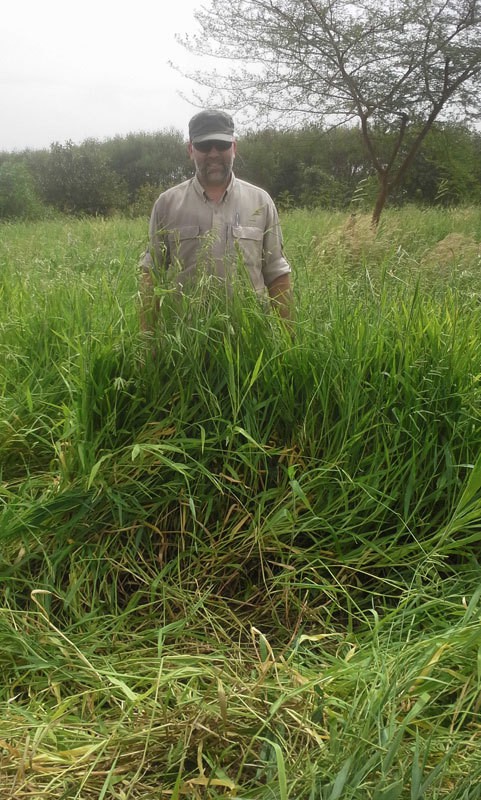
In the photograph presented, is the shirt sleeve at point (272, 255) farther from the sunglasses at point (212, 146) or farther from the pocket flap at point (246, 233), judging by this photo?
the sunglasses at point (212, 146)

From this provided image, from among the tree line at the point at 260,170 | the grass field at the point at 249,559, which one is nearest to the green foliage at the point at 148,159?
the tree line at the point at 260,170

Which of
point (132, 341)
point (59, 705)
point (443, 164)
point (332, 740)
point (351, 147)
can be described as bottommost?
point (59, 705)

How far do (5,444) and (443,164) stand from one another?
9.60 m

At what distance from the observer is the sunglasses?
3.24m

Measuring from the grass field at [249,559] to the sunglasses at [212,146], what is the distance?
110cm

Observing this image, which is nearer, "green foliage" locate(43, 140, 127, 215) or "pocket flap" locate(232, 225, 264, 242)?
"pocket flap" locate(232, 225, 264, 242)

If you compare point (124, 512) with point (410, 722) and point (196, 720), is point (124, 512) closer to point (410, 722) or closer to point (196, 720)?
point (196, 720)

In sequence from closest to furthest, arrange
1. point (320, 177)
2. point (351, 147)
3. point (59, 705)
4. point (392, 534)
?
point (59, 705), point (392, 534), point (351, 147), point (320, 177)

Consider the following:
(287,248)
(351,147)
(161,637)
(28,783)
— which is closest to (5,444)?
(161,637)

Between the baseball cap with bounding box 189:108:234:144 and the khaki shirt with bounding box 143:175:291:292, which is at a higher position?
the baseball cap with bounding box 189:108:234:144

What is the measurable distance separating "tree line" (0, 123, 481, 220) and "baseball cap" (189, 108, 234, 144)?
1.95 metres

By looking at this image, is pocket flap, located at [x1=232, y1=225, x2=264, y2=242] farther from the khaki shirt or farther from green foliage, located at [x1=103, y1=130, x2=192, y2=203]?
green foliage, located at [x1=103, y1=130, x2=192, y2=203]

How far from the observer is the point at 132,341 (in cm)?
244

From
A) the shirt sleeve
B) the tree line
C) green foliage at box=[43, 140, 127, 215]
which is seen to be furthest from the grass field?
green foliage at box=[43, 140, 127, 215]
